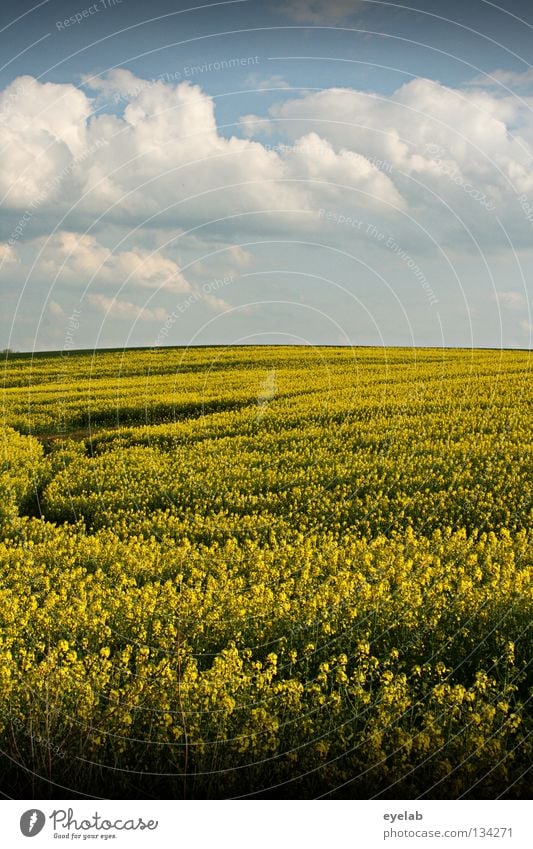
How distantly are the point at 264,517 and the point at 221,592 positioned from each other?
4.37m

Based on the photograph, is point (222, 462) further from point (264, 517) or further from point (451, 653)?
point (451, 653)

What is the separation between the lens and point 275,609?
718 centimetres

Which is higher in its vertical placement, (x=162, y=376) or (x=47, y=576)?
(x=162, y=376)

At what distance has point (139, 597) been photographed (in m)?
7.76

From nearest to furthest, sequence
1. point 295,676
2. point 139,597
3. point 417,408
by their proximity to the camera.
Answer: point 295,676, point 139,597, point 417,408

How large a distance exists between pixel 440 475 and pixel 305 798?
944 centimetres

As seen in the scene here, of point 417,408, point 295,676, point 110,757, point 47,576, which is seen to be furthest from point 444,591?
point 417,408

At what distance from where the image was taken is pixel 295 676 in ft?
20.7

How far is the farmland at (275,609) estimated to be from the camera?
4898 millimetres

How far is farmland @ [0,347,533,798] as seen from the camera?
4898 mm

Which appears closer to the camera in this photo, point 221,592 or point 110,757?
point 110,757
